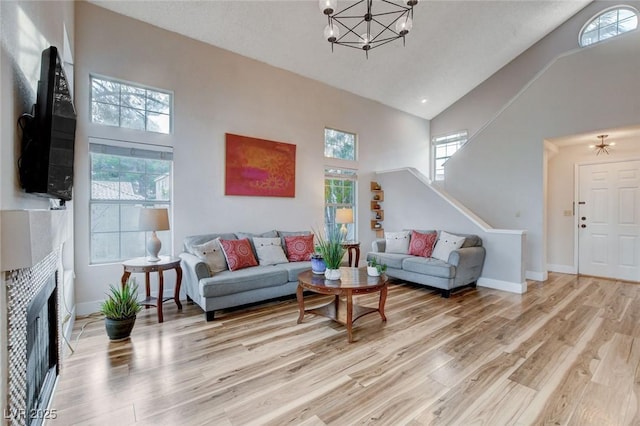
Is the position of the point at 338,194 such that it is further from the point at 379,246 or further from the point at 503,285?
the point at 503,285

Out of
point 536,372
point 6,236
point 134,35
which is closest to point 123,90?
point 134,35

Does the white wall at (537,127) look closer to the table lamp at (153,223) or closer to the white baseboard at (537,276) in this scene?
the white baseboard at (537,276)

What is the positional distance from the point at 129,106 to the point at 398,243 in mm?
4384

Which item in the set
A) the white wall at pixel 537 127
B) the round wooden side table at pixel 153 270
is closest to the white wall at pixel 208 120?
the round wooden side table at pixel 153 270

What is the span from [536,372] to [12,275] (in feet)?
10.6

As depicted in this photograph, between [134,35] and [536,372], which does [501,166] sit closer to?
[536,372]

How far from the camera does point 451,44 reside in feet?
17.5

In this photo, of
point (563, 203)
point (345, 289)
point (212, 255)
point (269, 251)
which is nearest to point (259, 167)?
point (269, 251)

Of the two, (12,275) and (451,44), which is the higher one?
(451,44)

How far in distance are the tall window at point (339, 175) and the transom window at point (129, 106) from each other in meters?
2.79

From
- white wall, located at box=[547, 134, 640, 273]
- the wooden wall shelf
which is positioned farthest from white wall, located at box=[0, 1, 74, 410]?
white wall, located at box=[547, 134, 640, 273]

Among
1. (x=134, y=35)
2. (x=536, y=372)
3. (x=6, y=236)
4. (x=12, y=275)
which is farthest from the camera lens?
(x=134, y=35)

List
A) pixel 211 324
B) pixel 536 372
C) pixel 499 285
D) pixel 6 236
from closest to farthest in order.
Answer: pixel 6 236, pixel 536 372, pixel 211 324, pixel 499 285

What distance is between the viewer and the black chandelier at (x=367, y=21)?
2912mm
